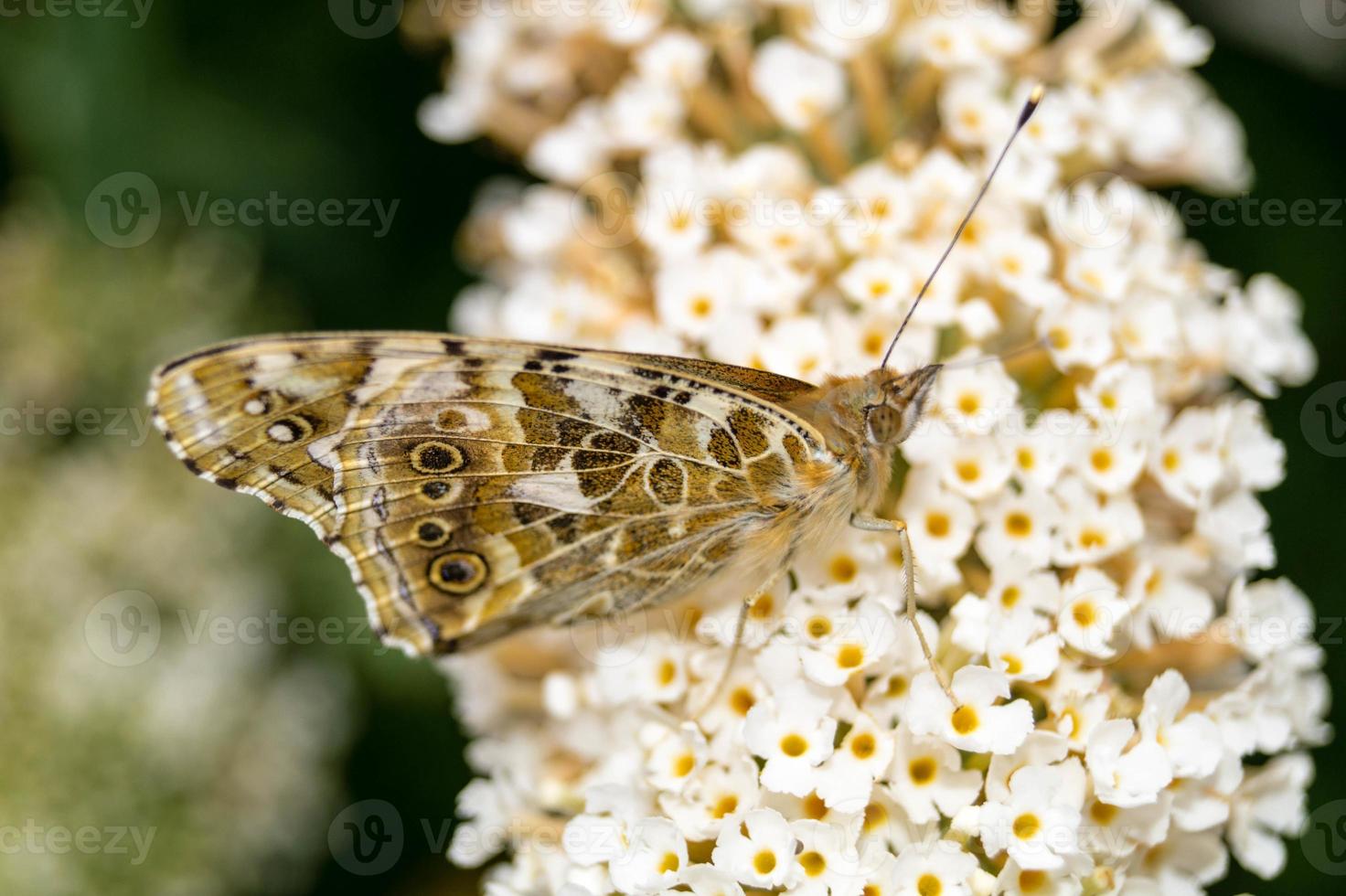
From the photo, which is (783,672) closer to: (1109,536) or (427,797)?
(1109,536)

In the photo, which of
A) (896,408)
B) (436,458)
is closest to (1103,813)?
(896,408)

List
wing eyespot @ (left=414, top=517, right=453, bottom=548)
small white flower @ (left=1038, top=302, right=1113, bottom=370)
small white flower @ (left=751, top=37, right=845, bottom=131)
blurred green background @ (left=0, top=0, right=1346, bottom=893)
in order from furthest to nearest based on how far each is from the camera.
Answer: blurred green background @ (left=0, top=0, right=1346, bottom=893)
small white flower @ (left=751, top=37, right=845, bottom=131)
small white flower @ (left=1038, top=302, right=1113, bottom=370)
wing eyespot @ (left=414, top=517, right=453, bottom=548)

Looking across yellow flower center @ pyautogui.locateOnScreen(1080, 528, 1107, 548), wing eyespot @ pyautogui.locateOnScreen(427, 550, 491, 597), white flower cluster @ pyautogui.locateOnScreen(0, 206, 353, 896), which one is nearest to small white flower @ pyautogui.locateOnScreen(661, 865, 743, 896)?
wing eyespot @ pyautogui.locateOnScreen(427, 550, 491, 597)

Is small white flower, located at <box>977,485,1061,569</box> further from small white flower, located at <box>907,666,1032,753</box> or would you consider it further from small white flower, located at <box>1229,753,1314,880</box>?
small white flower, located at <box>1229,753,1314,880</box>

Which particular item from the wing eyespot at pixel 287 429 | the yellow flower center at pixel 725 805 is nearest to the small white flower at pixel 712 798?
the yellow flower center at pixel 725 805

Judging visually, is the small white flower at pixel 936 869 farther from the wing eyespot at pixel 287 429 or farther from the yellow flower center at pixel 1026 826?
the wing eyespot at pixel 287 429

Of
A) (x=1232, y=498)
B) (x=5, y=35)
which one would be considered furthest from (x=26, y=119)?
(x=1232, y=498)
